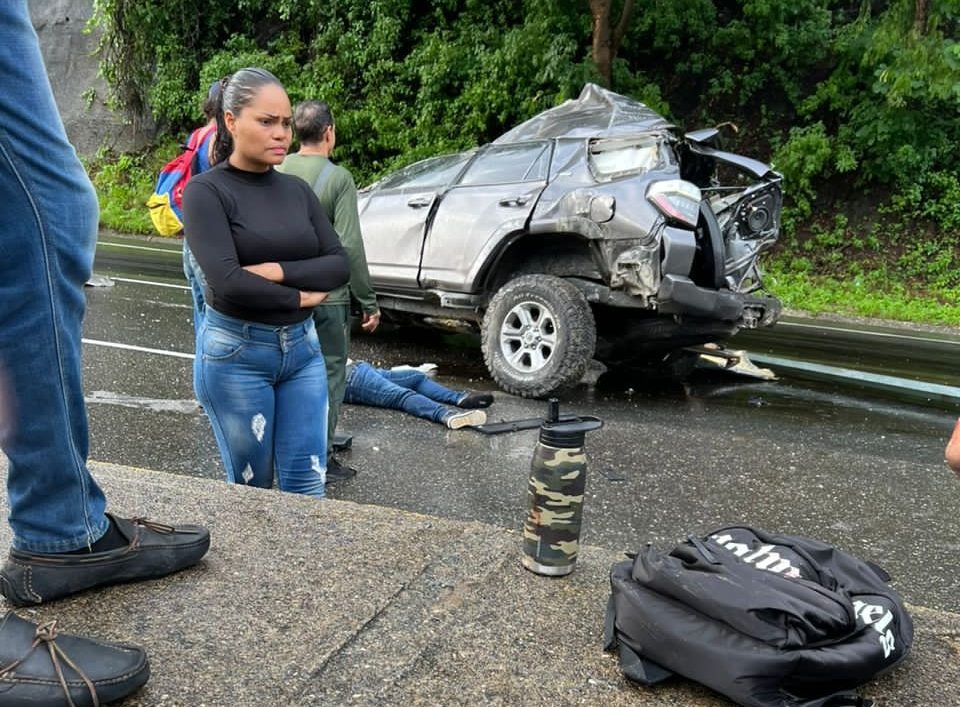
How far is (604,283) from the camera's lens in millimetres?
6160

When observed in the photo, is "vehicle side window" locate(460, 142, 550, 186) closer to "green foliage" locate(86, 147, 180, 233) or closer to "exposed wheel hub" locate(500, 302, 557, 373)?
"exposed wheel hub" locate(500, 302, 557, 373)

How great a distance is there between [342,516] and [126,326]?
600cm

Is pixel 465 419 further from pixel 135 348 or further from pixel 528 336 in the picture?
pixel 135 348

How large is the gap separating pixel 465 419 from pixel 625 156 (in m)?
2.34

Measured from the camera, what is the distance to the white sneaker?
5332mm

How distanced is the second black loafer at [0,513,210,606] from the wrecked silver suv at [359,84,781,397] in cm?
381

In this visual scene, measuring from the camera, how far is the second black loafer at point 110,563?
214cm

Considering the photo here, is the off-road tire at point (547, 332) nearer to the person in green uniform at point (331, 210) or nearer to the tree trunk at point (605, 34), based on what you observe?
the person in green uniform at point (331, 210)

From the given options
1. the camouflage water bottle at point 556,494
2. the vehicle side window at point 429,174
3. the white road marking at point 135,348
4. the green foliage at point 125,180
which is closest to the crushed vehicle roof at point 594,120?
the vehicle side window at point 429,174

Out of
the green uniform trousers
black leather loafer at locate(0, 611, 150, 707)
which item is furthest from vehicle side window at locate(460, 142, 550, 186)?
black leather loafer at locate(0, 611, 150, 707)

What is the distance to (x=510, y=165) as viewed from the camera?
682 centimetres

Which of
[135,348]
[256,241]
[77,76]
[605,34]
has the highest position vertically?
[605,34]

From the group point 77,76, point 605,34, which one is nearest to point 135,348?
point 605,34

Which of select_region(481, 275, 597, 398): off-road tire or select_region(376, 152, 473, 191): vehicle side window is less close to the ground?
select_region(376, 152, 473, 191): vehicle side window
